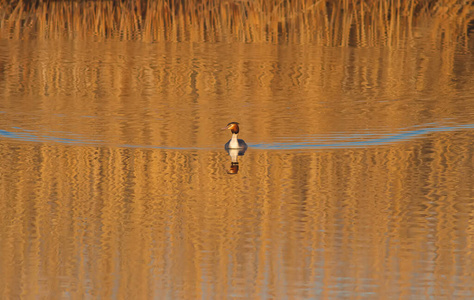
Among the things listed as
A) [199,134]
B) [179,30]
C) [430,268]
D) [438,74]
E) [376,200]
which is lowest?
[430,268]

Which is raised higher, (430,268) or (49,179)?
(49,179)

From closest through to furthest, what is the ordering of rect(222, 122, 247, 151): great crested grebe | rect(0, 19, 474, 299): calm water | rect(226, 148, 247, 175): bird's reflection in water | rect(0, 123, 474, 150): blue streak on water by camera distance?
1. rect(0, 19, 474, 299): calm water
2. rect(226, 148, 247, 175): bird's reflection in water
3. rect(222, 122, 247, 151): great crested grebe
4. rect(0, 123, 474, 150): blue streak on water

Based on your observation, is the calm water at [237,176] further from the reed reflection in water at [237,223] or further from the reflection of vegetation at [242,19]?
the reflection of vegetation at [242,19]

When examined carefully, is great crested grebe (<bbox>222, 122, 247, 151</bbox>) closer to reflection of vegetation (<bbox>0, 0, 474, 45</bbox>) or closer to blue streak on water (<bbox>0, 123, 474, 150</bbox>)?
blue streak on water (<bbox>0, 123, 474, 150</bbox>)

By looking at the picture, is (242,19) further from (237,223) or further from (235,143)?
(237,223)

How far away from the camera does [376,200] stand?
372 inches

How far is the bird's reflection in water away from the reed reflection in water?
0.10 m

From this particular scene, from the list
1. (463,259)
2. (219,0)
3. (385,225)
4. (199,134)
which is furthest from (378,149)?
(219,0)

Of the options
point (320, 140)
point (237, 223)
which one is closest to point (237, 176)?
point (237, 223)

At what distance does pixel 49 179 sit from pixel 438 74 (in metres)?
9.61

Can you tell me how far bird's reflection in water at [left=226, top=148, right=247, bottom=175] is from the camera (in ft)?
35.9

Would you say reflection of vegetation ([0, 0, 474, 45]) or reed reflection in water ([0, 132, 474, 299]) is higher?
reflection of vegetation ([0, 0, 474, 45])

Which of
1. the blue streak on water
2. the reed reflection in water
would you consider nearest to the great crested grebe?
the reed reflection in water

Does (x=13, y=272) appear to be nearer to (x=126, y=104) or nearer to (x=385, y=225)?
(x=385, y=225)
